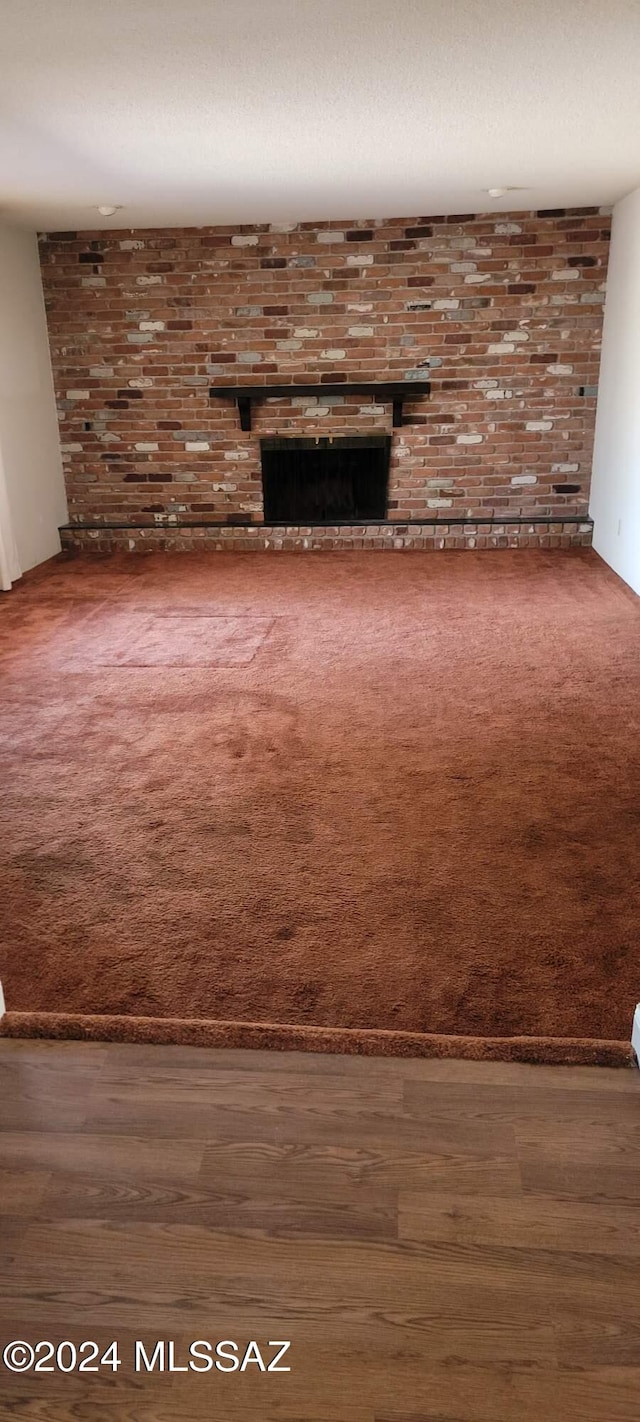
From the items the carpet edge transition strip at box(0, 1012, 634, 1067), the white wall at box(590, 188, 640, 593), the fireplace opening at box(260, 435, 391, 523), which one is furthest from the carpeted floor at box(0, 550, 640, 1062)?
the fireplace opening at box(260, 435, 391, 523)

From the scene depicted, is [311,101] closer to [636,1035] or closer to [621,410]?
[621,410]

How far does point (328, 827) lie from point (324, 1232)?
1407 mm

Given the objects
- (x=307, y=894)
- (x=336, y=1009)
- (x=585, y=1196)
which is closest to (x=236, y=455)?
(x=307, y=894)

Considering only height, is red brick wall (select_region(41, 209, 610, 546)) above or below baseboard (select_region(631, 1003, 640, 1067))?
above

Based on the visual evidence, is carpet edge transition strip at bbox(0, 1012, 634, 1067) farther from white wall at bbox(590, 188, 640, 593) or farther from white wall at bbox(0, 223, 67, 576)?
white wall at bbox(0, 223, 67, 576)

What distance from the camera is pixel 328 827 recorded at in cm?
279

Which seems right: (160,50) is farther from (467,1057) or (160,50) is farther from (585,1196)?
(585,1196)

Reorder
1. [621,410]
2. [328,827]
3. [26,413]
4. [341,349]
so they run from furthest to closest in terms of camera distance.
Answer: [341,349], [26,413], [621,410], [328,827]

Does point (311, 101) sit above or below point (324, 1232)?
above

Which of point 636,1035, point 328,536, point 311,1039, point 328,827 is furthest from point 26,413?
point 636,1035

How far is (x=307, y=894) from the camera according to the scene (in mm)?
2441

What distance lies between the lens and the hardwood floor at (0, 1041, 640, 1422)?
1245 millimetres

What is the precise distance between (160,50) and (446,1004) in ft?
9.31

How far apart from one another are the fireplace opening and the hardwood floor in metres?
5.34
